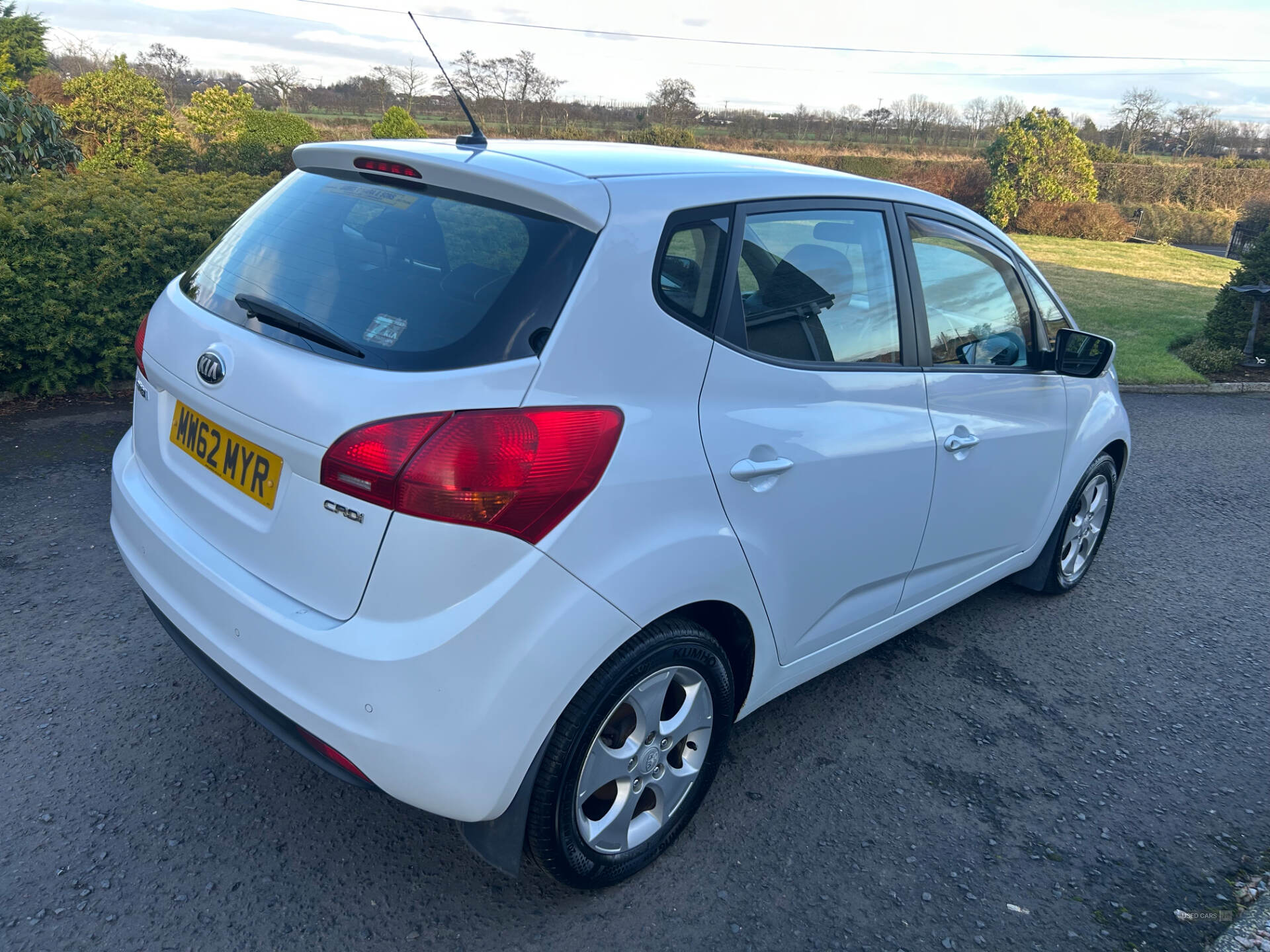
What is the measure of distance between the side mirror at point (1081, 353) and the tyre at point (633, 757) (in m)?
2.09

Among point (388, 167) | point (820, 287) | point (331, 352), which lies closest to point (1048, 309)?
point (820, 287)

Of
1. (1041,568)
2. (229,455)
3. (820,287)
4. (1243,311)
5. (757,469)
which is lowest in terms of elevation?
(1041,568)

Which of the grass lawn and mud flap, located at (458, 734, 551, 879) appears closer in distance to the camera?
mud flap, located at (458, 734, 551, 879)

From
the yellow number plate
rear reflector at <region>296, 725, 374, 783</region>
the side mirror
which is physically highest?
the side mirror

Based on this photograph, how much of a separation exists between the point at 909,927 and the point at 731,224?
1889 millimetres

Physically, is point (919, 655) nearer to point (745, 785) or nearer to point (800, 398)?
point (745, 785)

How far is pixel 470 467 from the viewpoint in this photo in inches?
72.8

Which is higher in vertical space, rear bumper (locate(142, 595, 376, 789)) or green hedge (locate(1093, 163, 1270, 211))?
green hedge (locate(1093, 163, 1270, 211))

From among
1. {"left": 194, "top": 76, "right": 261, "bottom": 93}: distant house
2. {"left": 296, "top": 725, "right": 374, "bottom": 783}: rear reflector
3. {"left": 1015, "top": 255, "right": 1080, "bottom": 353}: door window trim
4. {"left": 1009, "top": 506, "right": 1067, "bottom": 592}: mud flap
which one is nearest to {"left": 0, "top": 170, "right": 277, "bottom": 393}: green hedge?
{"left": 296, "top": 725, "right": 374, "bottom": 783}: rear reflector

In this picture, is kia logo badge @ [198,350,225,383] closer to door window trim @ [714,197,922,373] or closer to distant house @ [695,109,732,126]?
door window trim @ [714,197,922,373]

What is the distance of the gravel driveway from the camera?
2.29m

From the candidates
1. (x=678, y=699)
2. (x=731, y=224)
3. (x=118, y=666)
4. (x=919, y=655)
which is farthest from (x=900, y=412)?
(x=118, y=666)

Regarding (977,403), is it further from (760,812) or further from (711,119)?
(711,119)

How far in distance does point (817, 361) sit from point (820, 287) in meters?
0.25
